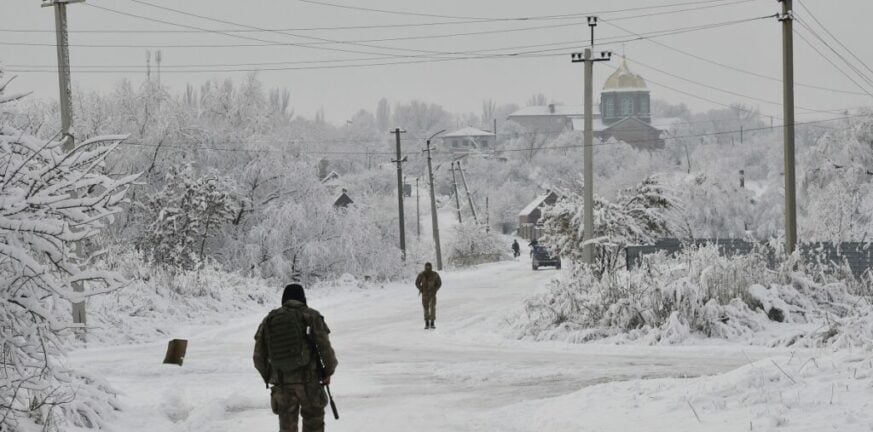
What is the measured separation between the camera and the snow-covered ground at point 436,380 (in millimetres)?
11258

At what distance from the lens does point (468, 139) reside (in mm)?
185500

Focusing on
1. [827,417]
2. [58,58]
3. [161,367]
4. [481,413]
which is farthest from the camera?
[58,58]

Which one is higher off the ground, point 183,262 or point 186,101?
point 186,101

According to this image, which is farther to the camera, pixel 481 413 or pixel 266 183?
pixel 266 183

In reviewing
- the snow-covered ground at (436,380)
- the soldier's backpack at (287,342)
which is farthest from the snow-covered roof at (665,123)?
the soldier's backpack at (287,342)

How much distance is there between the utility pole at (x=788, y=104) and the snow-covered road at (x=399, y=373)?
6.56m

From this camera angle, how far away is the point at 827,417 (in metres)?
8.30

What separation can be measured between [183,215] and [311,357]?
30.6 meters

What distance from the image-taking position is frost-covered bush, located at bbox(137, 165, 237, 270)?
38.1m

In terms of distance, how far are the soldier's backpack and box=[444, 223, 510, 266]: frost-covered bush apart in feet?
190

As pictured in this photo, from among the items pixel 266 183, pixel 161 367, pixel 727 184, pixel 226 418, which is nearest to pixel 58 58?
pixel 161 367

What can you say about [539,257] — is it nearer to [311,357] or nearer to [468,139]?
[311,357]

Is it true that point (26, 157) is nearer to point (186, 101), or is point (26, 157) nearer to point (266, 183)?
point (266, 183)

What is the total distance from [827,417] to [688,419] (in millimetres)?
1389
